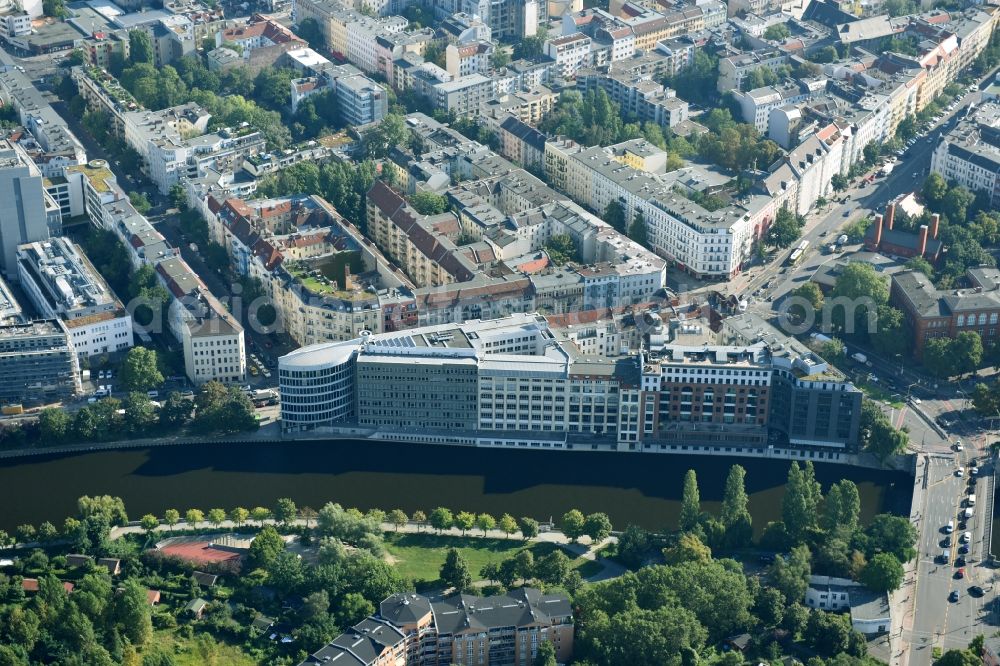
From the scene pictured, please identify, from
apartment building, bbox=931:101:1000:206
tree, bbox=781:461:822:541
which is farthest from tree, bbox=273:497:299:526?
apartment building, bbox=931:101:1000:206

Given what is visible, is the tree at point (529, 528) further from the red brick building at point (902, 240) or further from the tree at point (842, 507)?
the red brick building at point (902, 240)

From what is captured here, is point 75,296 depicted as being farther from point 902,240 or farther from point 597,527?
point 902,240

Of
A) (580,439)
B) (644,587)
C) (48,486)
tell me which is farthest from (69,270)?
(644,587)

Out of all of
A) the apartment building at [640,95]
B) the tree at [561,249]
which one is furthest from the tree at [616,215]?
the apartment building at [640,95]

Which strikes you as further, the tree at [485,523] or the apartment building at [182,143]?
the apartment building at [182,143]

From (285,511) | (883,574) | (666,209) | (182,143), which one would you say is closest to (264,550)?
(285,511)

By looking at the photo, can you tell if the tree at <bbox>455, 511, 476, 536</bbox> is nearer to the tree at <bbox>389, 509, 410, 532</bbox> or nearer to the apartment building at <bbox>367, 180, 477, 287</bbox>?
the tree at <bbox>389, 509, 410, 532</bbox>
